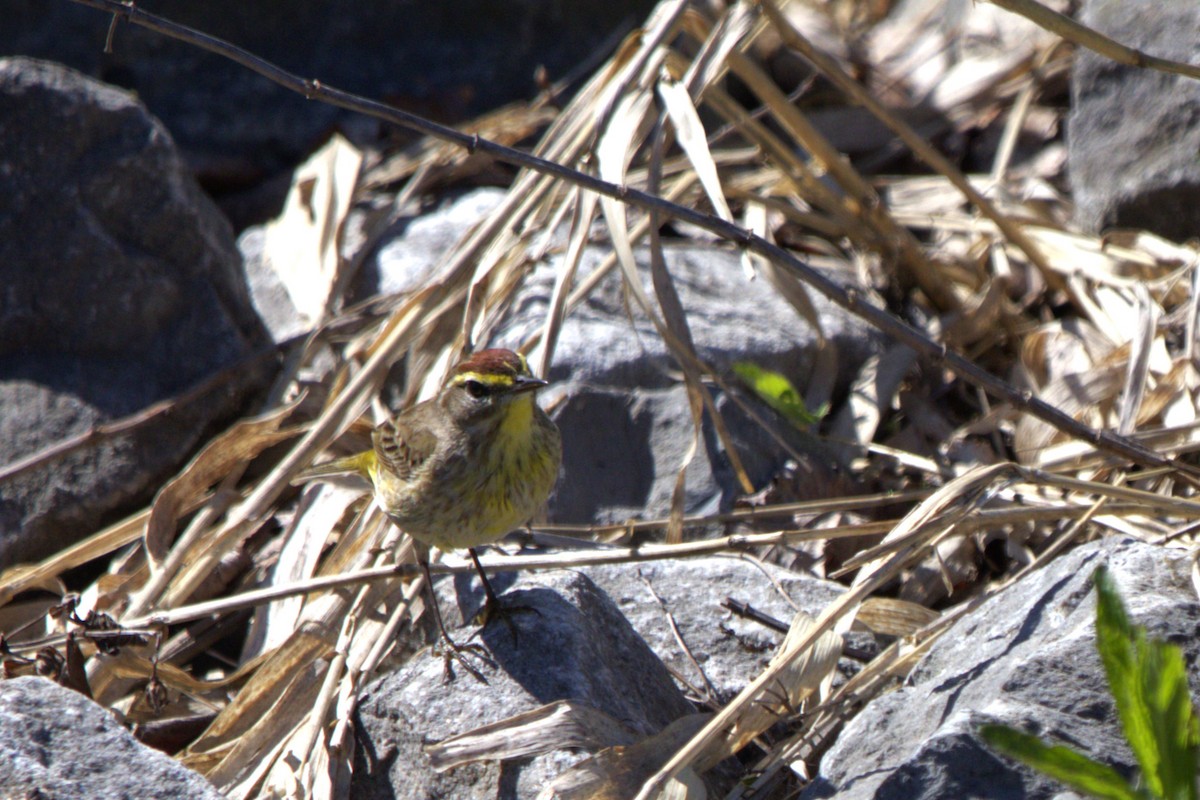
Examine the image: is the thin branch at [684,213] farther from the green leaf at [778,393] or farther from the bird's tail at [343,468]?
the bird's tail at [343,468]

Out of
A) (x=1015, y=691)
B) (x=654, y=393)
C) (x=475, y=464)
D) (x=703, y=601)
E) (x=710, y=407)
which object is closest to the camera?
A: (x=1015, y=691)

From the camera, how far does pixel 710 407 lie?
14.8 feet

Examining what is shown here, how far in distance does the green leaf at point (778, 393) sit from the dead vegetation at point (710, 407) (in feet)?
0.76

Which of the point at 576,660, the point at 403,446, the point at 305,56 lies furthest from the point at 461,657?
the point at 305,56

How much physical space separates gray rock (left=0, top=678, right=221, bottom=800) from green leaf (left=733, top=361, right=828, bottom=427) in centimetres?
272

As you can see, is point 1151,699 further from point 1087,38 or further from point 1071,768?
point 1087,38

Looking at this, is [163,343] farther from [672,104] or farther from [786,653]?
[786,653]

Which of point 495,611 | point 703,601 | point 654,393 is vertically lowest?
point 703,601

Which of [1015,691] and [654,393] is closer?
[1015,691]

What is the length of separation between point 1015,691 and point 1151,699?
144cm

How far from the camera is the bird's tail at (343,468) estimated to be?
4.70m

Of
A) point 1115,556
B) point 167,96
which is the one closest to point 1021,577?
point 1115,556

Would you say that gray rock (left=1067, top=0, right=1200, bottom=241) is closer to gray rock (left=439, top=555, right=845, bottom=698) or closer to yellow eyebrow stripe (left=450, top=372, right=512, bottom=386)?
gray rock (left=439, top=555, right=845, bottom=698)

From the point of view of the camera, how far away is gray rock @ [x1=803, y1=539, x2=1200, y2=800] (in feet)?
9.12
